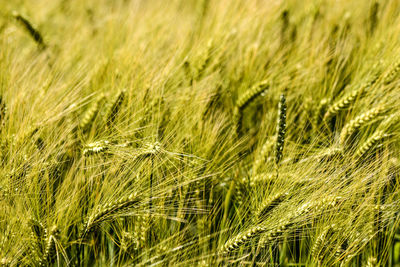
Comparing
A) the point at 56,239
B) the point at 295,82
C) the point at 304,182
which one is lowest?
the point at 56,239

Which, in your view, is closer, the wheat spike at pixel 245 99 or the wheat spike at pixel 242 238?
the wheat spike at pixel 242 238

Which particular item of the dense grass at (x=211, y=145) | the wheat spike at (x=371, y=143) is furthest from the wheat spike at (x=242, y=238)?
the wheat spike at (x=371, y=143)

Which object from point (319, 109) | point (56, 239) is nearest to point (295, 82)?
point (319, 109)

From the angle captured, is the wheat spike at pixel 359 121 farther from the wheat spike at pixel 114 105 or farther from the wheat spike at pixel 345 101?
the wheat spike at pixel 114 105

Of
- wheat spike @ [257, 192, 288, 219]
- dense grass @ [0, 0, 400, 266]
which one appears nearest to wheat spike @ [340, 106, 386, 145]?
dense grass @ [0, 0, 400, 266]

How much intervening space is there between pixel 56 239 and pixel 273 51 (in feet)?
3.56

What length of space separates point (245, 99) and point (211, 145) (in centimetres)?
23

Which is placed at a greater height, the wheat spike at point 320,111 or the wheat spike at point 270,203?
the wheat spike at point 320,111

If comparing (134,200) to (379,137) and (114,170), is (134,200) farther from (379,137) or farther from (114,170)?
(379,137)

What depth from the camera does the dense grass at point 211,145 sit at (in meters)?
1.00

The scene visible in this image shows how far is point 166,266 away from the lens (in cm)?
103

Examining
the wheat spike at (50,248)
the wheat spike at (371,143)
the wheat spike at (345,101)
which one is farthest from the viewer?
the wheat spike at (345,101)

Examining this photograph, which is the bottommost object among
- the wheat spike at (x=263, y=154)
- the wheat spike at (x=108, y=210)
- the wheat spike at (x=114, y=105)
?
the wheat spike at (x=108, y=210)

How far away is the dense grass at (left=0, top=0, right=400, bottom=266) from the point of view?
100 cm
